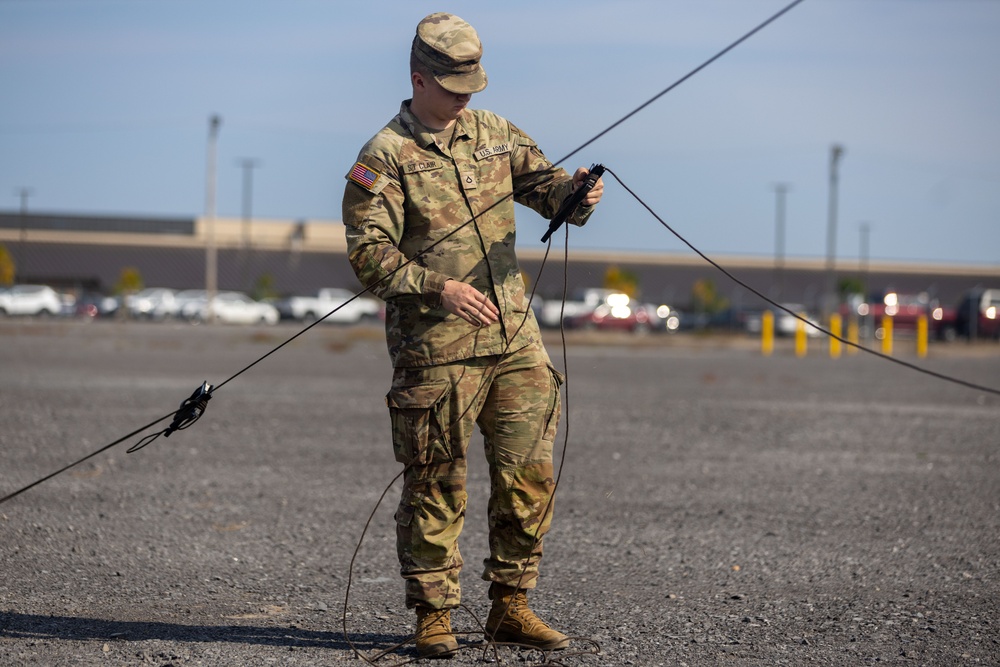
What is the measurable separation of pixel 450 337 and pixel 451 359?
2.9 inches

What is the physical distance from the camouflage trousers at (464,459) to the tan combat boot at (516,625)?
54 millimetres

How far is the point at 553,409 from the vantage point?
13.7ft

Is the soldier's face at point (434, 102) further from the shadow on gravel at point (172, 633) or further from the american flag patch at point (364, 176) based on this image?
the shadow on gravel at point (172, 633)

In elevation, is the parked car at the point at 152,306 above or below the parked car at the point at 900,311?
below

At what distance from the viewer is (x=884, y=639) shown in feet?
14.2

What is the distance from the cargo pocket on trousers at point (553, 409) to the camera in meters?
4.16

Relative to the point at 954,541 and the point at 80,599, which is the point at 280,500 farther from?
the point at 954,541

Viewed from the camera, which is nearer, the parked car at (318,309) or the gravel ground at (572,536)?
the gravel ground at (572,536)

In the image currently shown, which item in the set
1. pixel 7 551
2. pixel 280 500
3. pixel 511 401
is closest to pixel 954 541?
pixel 511 401

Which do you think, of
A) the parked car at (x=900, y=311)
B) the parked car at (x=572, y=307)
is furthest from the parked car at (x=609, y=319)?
the parked car at (x=900, y=311)

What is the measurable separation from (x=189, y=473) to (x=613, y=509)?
296 centimetres

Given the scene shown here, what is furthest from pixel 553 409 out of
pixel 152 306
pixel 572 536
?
pixel 152 306

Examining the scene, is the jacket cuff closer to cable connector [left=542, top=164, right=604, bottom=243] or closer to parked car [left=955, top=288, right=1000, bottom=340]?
cable connector [left=542, top=164, right=604, bottom=243]

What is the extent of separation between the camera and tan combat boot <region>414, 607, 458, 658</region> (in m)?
4.02
